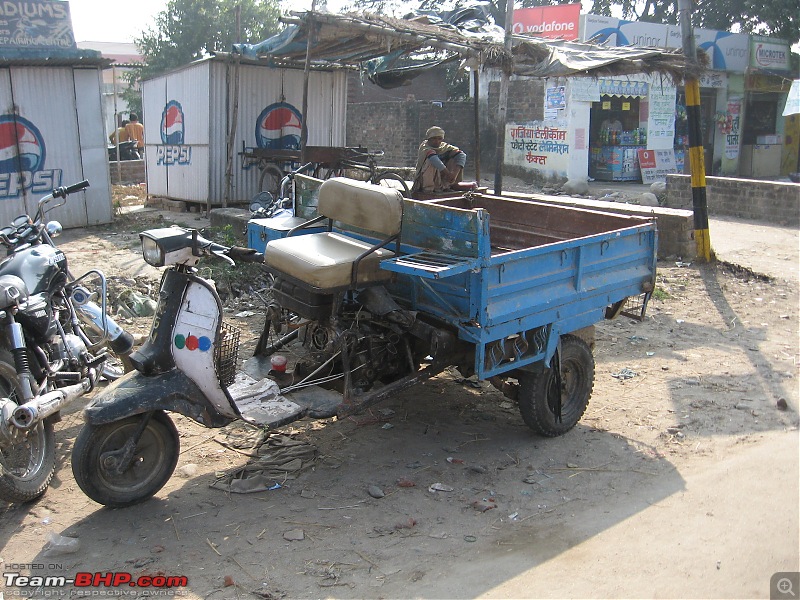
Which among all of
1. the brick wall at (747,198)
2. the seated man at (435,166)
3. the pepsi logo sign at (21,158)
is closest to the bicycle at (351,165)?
the seated man at (435,166)

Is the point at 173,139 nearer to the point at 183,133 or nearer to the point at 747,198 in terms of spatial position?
the point at 183,133

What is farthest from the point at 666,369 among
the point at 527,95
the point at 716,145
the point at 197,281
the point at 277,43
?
the point at 716,145

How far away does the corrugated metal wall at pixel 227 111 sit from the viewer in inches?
484

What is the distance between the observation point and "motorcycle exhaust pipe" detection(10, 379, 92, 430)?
11.9 feet

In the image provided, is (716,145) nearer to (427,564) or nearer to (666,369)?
(666,369)

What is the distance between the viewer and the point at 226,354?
4.04 metres

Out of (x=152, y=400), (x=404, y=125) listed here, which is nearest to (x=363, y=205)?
(x=152, y=400)

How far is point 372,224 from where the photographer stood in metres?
4.62

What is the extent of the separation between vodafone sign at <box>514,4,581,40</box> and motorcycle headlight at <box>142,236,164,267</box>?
18915 millimetres

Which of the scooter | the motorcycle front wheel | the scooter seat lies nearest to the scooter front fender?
the scooter

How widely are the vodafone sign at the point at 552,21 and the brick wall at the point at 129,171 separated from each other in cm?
1133

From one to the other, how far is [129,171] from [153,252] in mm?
15578

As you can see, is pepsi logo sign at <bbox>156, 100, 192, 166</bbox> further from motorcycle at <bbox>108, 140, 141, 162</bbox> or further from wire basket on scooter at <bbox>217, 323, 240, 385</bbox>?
wire basket on scooter at <bbox>217, 323, 240, 385</bbox>

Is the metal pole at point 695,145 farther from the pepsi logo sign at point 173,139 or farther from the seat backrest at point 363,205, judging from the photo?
the pepsi logo sign at point 173,139
